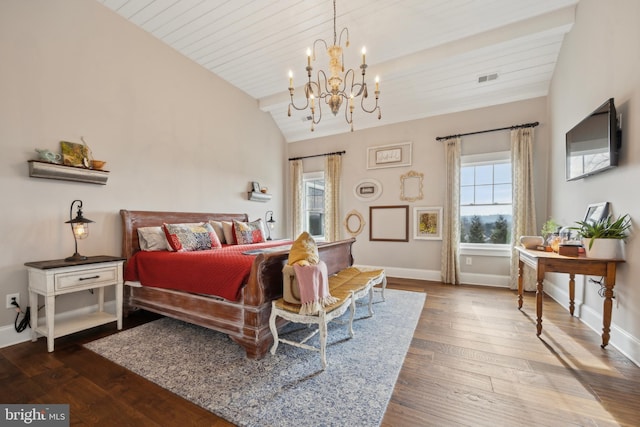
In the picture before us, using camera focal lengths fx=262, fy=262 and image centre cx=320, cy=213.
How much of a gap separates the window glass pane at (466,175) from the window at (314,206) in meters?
2.87

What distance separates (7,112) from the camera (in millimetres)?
2436

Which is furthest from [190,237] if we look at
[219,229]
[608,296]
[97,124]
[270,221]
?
[608,296]

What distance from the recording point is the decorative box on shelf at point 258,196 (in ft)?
16.8

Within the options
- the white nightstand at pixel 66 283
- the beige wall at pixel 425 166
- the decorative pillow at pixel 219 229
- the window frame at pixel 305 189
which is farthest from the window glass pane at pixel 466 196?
the white nightstand at pixel 66 283

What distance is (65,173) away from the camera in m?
2.68

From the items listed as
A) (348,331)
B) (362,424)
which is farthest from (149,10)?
(362,424)

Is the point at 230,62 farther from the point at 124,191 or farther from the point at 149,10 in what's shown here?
the point at 124,191

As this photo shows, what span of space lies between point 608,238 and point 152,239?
4.63 metres

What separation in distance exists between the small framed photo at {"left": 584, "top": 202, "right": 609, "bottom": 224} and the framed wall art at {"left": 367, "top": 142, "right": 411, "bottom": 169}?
267cm

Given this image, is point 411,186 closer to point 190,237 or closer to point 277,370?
point 190,237

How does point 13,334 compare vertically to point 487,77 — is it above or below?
below

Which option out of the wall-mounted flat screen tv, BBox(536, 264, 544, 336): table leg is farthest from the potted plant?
the wall-mounted flat screen tv

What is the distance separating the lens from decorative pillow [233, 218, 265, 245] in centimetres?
411

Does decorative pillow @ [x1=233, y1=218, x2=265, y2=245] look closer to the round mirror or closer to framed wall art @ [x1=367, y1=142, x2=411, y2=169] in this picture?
the round mirror
